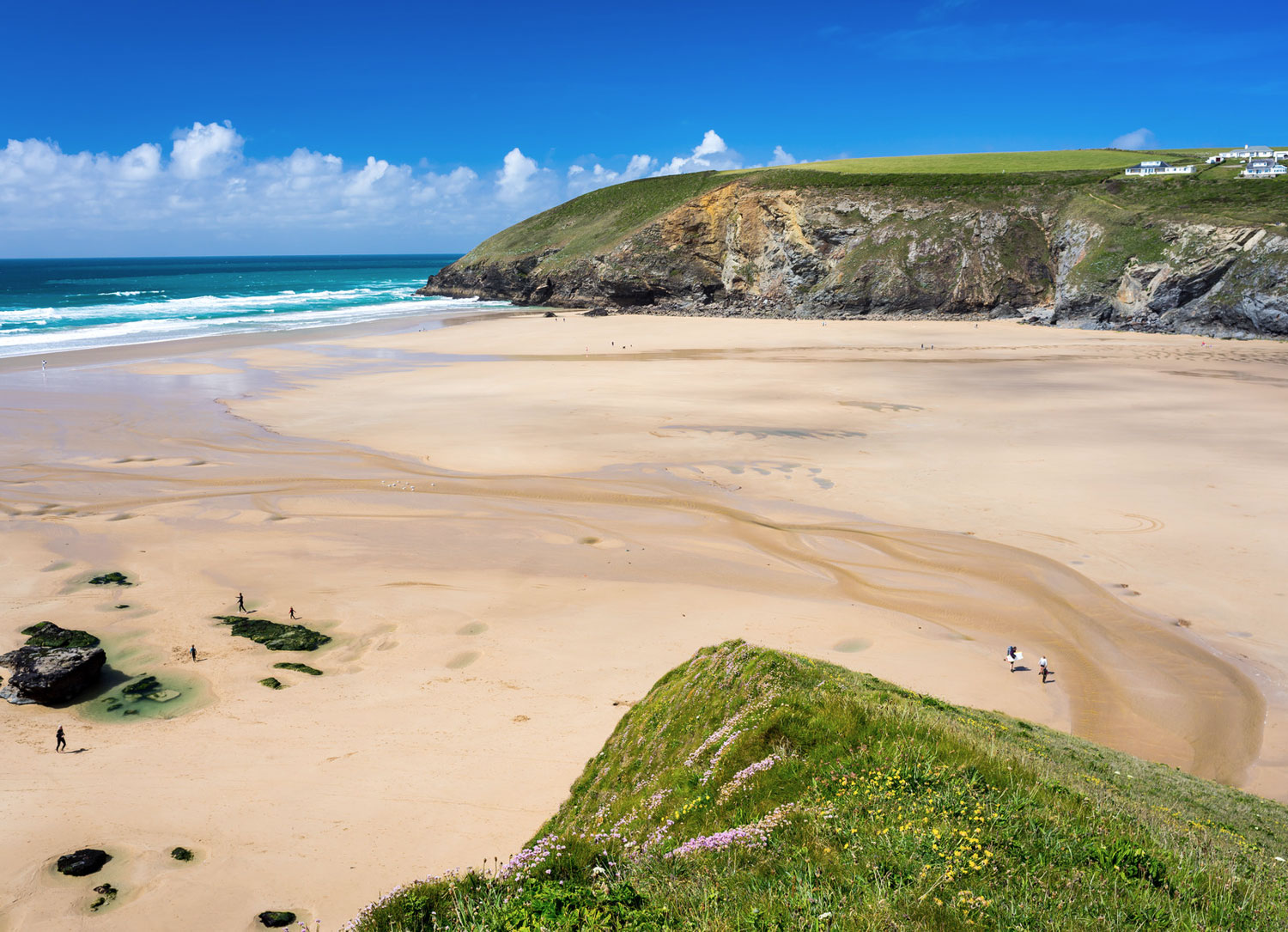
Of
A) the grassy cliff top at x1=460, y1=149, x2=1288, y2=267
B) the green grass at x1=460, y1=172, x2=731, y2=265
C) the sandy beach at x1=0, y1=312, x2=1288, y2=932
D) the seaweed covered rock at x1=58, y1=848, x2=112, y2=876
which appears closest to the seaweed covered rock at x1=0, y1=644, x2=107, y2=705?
the sandy beach at x1=0, y1=312, x2=1288, y2=932

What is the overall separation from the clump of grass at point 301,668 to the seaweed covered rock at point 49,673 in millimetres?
3172

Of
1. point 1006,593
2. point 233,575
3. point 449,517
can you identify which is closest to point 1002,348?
point 1006,593

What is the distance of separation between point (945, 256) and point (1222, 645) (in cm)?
6730

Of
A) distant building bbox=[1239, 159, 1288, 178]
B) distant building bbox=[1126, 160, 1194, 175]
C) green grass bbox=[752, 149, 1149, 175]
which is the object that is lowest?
distant building bbox=[1239, 159, 1288, 178]

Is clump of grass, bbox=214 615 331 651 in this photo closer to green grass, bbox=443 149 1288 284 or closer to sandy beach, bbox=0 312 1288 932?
sandy beach, bbox=0 312 1288 932

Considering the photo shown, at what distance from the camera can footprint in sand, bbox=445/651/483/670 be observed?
14484 mm

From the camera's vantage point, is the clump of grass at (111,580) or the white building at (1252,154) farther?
the white building at (1252,154)

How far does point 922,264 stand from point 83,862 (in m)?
78.8

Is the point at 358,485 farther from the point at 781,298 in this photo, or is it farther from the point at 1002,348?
the point at 781,298

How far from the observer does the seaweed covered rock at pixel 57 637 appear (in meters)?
14.7

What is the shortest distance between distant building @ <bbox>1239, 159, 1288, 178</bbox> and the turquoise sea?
268 feet

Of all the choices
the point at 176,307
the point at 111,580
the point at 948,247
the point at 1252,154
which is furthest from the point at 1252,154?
the point at 176,307

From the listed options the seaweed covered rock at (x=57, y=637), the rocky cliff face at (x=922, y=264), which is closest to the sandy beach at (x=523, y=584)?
the seaweed covered rock at (x=57, y=637)

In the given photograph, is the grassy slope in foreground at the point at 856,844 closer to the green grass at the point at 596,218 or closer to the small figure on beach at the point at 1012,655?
the small figure on beach at the point at 1012,655
